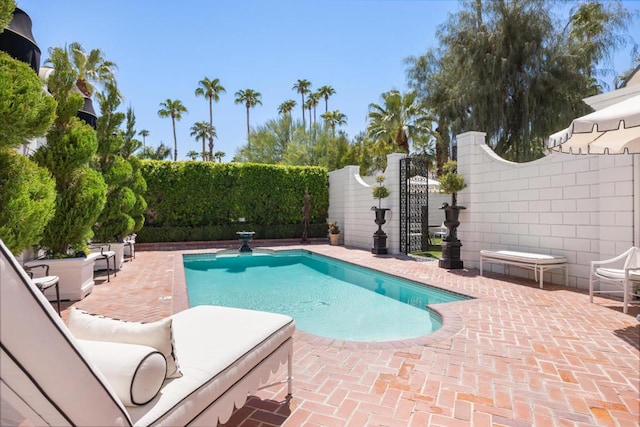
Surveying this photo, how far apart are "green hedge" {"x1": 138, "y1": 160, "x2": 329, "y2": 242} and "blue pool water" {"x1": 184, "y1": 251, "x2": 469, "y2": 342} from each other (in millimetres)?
3655

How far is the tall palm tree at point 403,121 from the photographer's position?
19609 mm

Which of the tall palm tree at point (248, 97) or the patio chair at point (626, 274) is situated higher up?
the tall palm tree at point (248, 97)

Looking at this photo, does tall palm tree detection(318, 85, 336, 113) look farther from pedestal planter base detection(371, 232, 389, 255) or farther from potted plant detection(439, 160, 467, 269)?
potted plant detection(439, 160, 467, 269)

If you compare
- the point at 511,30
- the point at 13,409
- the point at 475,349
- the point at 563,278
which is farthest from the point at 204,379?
the point at 511,30

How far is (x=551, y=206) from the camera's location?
6.81 meters

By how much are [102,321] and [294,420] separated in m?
1.43

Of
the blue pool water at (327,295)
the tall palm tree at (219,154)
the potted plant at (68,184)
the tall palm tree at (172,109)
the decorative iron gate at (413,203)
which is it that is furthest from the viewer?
the tall palm tree at (219,154)

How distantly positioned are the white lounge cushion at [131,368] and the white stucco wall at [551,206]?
689cm

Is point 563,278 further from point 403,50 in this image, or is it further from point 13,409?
point 403,50

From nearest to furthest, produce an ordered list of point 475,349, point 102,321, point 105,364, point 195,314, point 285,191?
1. point 105,364
2. point 102,321
3. point 195,314
4. point 475,349
5. point 285,191

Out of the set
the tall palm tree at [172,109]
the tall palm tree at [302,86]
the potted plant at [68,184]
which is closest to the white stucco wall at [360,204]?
the potted plant at [68,184]

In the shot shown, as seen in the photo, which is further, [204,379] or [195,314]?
[195,314]

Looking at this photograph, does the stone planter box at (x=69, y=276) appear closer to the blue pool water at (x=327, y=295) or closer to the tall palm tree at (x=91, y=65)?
the blue pool water at (x=327, y=295)

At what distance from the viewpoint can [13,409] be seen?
3.74 feet
